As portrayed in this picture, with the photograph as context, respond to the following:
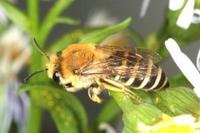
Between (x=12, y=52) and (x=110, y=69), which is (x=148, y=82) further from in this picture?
(x=12, y=52)

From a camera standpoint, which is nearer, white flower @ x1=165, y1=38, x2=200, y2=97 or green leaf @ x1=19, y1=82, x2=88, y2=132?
white flower @ x1=165, y1=38, x2=200, y2=97

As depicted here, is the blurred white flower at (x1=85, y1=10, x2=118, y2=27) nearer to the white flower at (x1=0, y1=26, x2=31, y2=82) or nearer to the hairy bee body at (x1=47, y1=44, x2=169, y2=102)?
the white flower at (x1=0, y1=26, x2=31, y2=82)

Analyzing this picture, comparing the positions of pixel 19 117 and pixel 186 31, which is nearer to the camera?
pixel 186 31

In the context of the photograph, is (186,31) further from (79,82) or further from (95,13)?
(95,13)

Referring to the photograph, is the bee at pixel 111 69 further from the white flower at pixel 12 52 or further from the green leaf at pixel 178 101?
the white flower at pixel 12 52

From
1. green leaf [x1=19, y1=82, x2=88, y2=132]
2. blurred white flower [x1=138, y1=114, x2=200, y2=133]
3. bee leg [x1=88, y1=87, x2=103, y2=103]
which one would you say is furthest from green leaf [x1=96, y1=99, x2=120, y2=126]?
blurred white flower [x1=138, y1=114, x2=200, y2=133]

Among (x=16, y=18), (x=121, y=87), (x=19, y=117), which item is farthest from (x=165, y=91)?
(x=19, y=117)

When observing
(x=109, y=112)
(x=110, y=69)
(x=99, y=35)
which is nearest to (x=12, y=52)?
(x=109, y=112)
